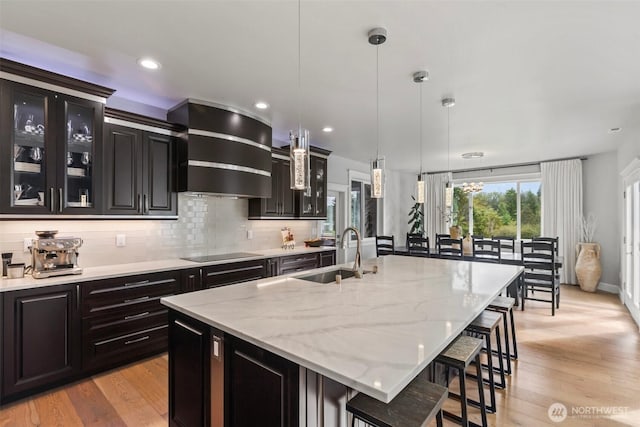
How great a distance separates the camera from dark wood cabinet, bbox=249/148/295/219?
439cm

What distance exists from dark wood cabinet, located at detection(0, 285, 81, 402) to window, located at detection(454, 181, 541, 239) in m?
7.79

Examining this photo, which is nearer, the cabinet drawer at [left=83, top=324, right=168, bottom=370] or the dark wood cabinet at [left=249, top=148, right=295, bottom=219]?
the cabinet drawer at [left=83, top=324, right=168, bottom=370]

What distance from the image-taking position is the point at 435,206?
8.11 meters

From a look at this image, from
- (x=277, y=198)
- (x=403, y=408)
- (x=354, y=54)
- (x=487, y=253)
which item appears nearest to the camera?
(x=403, y=408)

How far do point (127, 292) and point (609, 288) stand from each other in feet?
25.2

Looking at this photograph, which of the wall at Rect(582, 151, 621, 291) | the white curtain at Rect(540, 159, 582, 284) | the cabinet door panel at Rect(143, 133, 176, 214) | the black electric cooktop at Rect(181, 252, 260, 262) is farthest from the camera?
the white curtain at Rect(540, 159, 582, 284)

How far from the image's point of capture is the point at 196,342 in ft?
5.46

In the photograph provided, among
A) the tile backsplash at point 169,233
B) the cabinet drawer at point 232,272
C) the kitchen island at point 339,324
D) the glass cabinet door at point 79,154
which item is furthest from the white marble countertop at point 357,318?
the tile backsplash at point 169,233

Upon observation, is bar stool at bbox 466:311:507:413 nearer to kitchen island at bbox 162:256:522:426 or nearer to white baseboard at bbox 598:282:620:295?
kitchen island at bbox 162:256:522:426

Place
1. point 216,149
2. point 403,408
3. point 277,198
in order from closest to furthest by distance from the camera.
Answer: point 403,408 → point 216,149 → point 277,198

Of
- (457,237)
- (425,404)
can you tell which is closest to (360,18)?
(425,404)

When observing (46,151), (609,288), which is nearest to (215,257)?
(46,151)

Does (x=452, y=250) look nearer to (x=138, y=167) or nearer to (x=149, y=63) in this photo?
(x=138, y=167)

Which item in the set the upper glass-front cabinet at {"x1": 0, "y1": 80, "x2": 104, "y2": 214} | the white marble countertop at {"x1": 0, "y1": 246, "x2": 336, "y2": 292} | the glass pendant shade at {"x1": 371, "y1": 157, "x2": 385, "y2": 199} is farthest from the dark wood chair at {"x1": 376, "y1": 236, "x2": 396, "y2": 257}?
the upper glass-front cabinet at {"x1": 0, "y1": 80, "x2": 104, "y2": 214}
